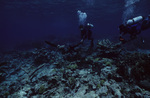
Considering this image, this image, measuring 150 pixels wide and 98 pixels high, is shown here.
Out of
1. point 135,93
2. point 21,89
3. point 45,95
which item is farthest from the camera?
point 21,89

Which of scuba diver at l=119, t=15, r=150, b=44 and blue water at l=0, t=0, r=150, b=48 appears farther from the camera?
blue water at l=0, t=0, r=150, b=48

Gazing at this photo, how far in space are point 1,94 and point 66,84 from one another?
10.7 ft

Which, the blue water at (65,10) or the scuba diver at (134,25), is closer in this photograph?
the scuba diver at (134,25)

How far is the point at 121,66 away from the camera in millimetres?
4391

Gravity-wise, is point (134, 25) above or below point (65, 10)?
below

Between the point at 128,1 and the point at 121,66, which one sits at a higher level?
the point at 128,1

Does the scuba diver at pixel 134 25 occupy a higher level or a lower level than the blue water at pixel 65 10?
lower

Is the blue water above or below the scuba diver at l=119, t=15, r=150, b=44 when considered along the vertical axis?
above

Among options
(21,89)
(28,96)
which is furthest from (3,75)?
(28,96)

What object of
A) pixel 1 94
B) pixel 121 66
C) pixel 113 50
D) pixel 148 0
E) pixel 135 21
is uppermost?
pixel 148 0

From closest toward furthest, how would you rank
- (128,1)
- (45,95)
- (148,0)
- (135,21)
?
(45,95)
(135,21)
(148,0)
(128,1)

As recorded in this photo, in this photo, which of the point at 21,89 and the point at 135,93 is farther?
the point at 21,89

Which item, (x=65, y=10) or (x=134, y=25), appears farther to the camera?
(x=65, y=10)

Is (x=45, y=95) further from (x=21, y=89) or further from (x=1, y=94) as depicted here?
(x=1, y=94)
